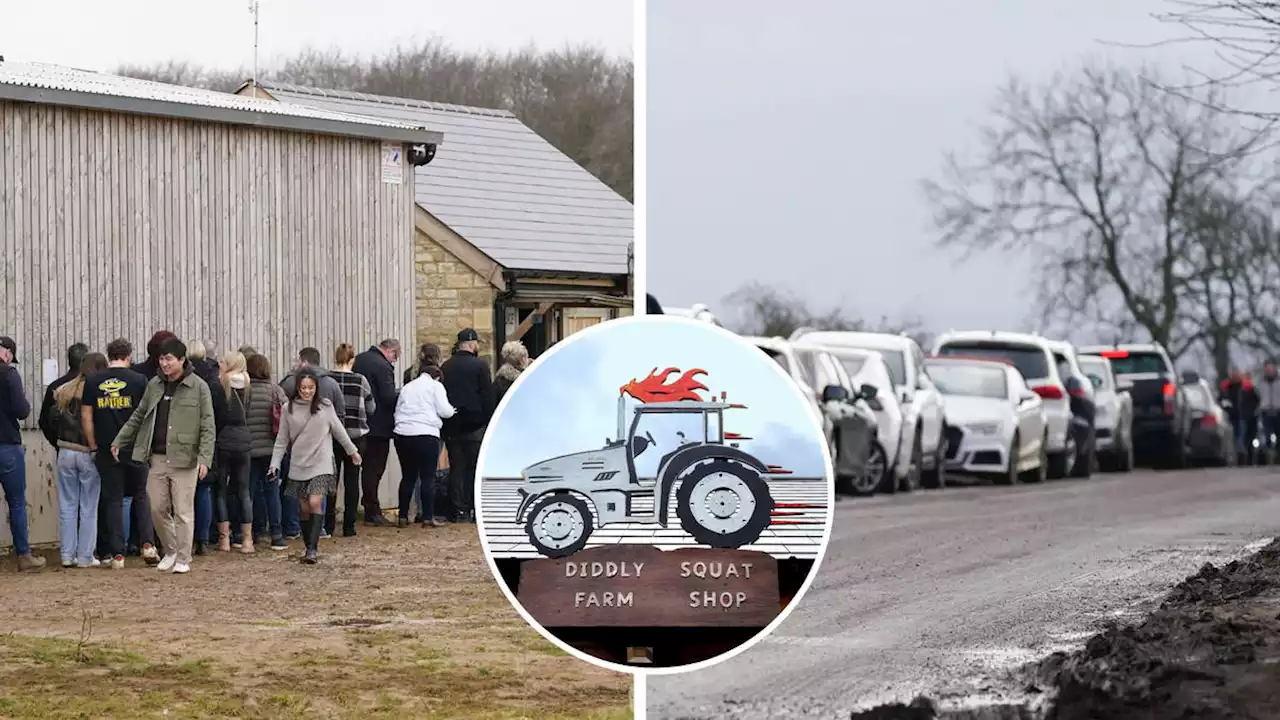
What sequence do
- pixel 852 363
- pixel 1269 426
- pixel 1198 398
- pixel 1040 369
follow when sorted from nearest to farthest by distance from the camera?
1. pixel 1269 426
2. pixel 1198 398
3. pixel 1040 369
4. pixel 852 363

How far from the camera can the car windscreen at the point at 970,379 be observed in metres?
8.05

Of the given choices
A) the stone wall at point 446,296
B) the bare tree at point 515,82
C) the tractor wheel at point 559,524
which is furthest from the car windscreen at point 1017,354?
the bare tree at point 515,82

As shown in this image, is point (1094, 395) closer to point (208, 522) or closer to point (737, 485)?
point (737, 485)

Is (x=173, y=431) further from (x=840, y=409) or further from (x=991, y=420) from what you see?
(x=991, y=420)

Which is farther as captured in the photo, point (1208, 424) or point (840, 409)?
point (840, 409)

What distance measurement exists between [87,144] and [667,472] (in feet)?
27.2

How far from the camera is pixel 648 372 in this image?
414cm

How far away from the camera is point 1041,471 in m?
8.59

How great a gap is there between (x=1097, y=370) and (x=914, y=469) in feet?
6.35

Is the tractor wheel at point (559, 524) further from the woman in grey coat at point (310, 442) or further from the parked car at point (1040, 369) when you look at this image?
the woman in grey coat at point (310, 442)

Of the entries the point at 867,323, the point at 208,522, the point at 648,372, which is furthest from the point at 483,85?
the point at 648,372

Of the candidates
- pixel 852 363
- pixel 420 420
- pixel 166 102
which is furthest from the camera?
pixel 166 102

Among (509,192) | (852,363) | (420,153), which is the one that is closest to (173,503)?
(852,363)

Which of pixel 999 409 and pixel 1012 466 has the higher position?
pixel 999 409
